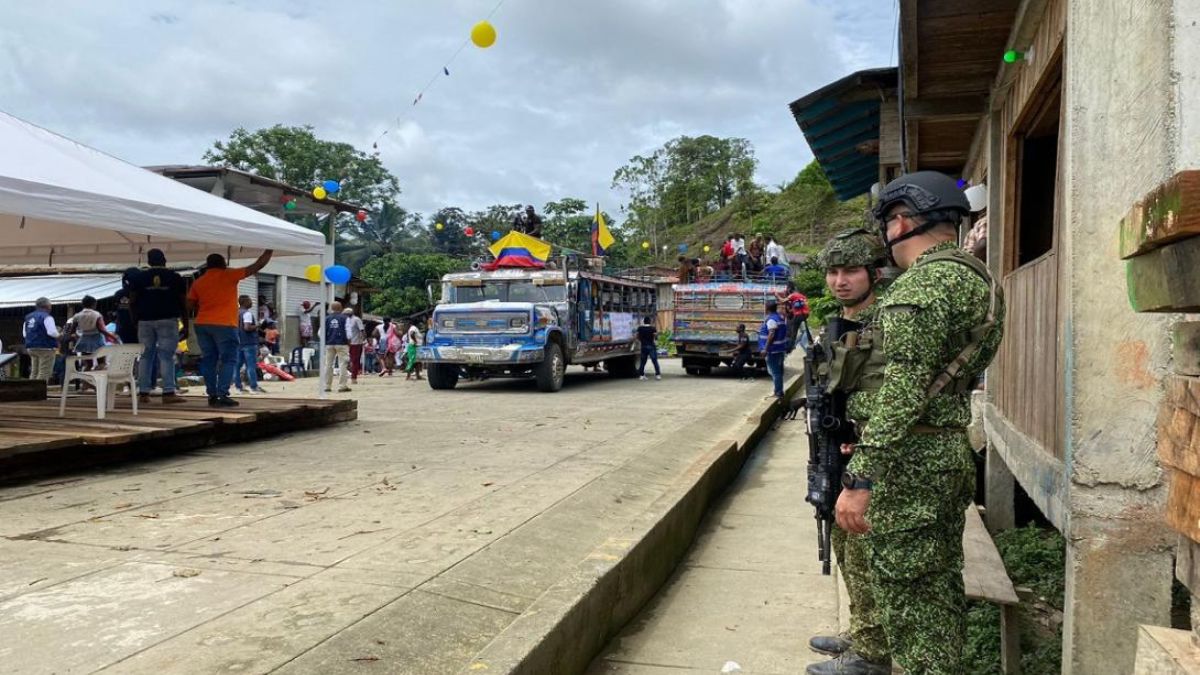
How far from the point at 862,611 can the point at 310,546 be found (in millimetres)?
2624

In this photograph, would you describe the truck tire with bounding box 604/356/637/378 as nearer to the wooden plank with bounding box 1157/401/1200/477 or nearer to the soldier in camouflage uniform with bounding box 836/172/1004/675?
the soldier in camouflage uniform with bounding box 836/172/1004/675

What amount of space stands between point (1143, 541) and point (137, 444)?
22.5 ft

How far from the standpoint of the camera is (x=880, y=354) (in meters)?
2.81

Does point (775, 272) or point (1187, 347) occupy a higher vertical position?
point (775, 272)

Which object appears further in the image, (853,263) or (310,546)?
(310,546)

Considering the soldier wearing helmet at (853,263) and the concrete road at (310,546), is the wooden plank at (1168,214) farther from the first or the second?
the concrete road at (310,546)

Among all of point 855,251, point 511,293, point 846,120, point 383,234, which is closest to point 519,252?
point 511,293

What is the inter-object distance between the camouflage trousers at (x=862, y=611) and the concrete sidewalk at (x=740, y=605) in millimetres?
412

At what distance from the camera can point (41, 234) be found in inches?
384

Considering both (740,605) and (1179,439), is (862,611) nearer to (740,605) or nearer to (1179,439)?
Result: (740,605)

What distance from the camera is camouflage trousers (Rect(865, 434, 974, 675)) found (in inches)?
101

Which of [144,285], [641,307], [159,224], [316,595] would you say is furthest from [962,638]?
[641,307]

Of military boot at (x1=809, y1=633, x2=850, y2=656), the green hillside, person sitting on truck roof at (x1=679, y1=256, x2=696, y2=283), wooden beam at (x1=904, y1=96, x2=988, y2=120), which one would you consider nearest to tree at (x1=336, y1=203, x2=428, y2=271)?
the green hillside

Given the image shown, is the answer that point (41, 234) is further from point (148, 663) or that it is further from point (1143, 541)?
point (1143, 541)
